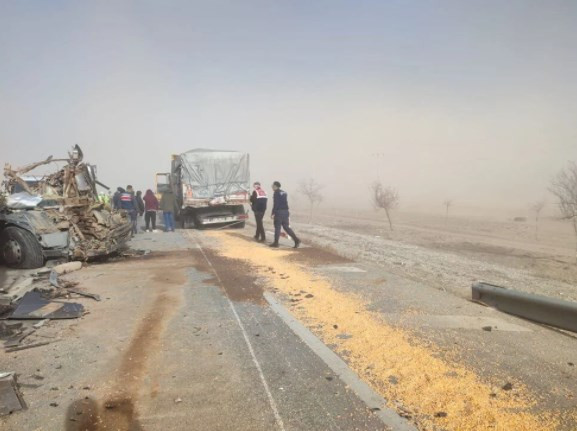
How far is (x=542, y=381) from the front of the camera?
3.56m

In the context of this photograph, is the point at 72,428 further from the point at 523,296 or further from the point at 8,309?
the point at 523,296

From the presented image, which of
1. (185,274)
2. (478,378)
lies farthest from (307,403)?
(185,274)

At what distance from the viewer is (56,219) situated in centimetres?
946

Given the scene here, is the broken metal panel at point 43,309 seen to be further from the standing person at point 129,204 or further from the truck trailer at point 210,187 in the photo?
the truck trailer at point 210,187

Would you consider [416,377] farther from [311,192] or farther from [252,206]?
[311,192]

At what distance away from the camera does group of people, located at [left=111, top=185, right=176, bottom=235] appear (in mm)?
16547

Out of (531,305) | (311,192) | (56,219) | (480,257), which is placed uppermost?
(311,192)

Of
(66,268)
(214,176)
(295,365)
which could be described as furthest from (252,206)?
(295,365)

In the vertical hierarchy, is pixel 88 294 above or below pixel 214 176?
below

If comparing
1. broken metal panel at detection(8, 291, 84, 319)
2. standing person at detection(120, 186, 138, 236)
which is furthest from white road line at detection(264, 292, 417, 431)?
standing person at detection(120, 186, 138, 236)

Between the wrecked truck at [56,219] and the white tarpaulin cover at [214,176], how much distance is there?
6364mm

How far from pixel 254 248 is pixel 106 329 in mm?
6788

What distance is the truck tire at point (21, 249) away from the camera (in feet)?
28.8

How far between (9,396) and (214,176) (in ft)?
51.3
